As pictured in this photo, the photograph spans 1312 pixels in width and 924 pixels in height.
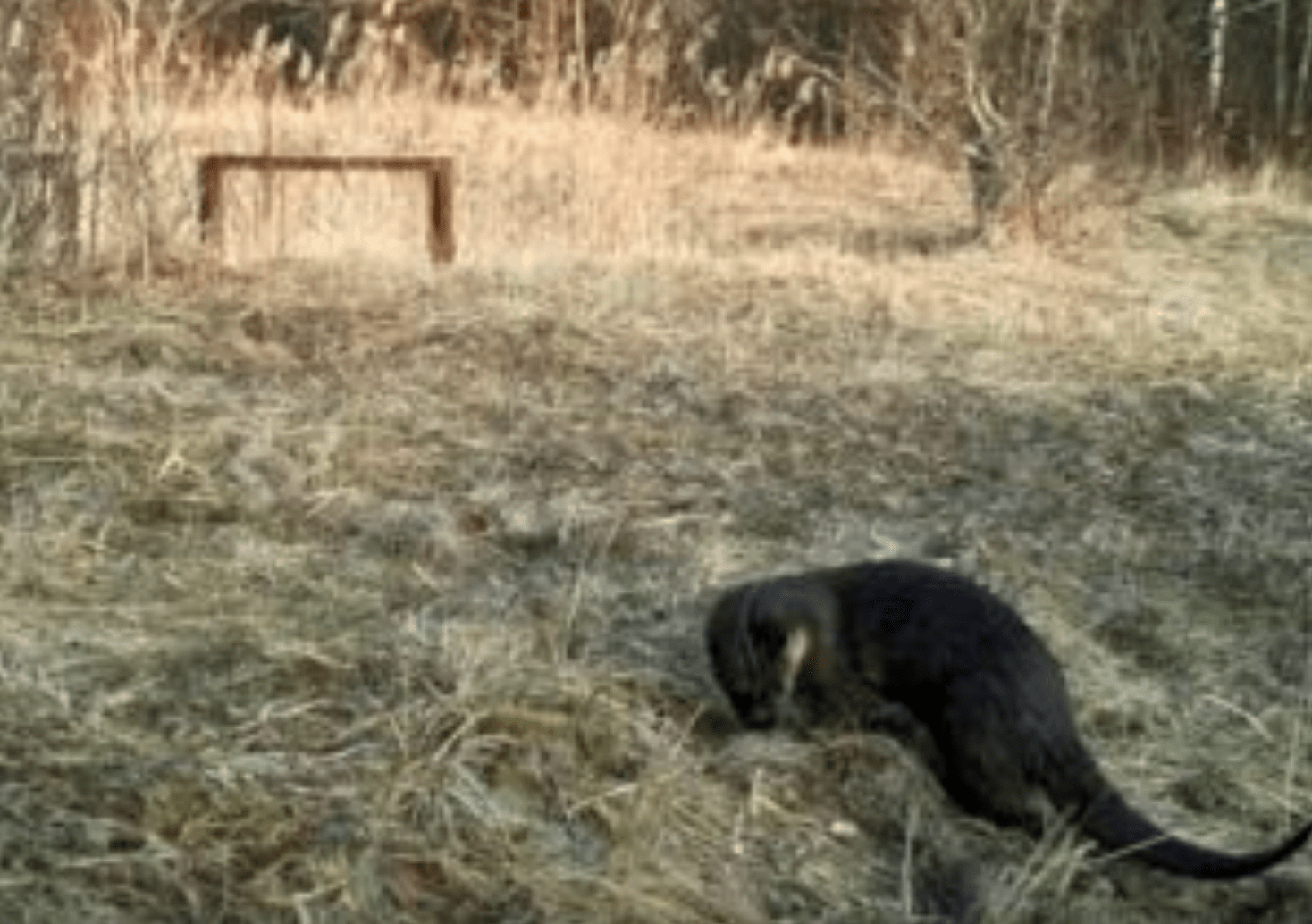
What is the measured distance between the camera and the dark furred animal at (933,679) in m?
3.65

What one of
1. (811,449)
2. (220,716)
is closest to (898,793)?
(220,716)

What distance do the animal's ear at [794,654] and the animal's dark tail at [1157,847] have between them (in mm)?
593

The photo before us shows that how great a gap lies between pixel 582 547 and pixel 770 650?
3.71ft

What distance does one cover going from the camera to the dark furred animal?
3.65 meters

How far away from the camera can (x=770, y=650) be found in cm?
385

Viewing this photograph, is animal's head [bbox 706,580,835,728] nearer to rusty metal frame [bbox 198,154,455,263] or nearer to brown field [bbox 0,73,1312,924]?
brown field [bbox 0,73,1312,924]

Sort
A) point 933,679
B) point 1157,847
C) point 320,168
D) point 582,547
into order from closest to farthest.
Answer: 1. point 1157,847
2. point 933,679
3. point 582,547
4. point 320,168

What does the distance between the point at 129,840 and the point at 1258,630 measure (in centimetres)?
284

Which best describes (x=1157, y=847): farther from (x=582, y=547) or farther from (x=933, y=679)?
(x=582, y=547)

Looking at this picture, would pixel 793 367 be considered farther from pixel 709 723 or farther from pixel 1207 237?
pixel 1207 237

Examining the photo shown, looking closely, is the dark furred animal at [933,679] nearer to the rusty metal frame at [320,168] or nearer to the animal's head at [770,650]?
the animal's head at [770,650]

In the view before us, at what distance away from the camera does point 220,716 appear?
12.1 ft

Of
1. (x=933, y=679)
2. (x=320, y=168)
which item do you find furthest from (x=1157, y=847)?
(x=320, y=168)

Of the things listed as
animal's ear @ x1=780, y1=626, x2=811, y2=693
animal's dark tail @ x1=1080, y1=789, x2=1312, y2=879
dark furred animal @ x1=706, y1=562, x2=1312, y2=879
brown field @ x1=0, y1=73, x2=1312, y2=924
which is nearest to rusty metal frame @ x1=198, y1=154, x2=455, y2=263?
brown field @ x1=0, y1=73, x2=1312, y2=924
